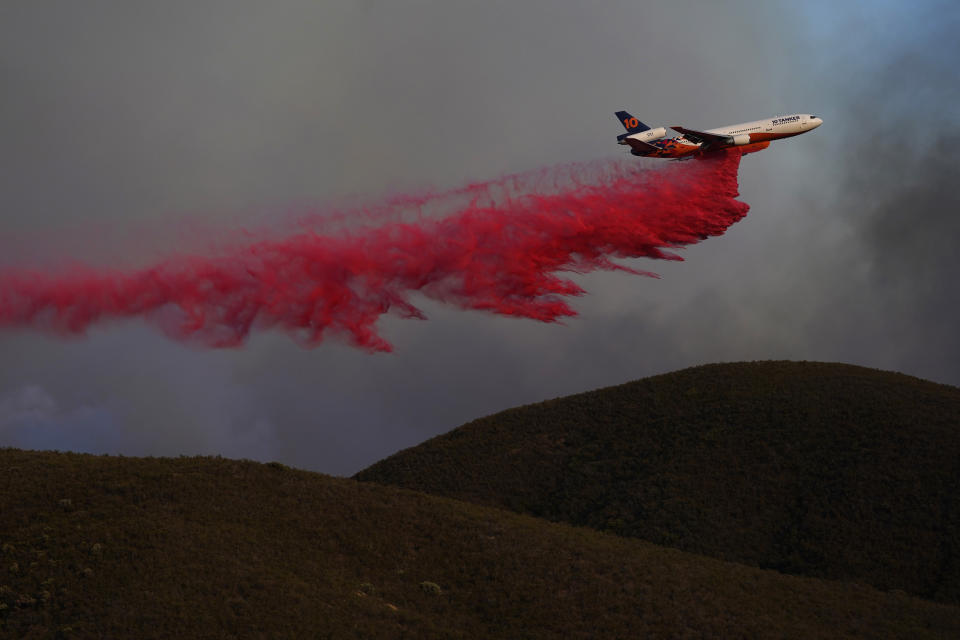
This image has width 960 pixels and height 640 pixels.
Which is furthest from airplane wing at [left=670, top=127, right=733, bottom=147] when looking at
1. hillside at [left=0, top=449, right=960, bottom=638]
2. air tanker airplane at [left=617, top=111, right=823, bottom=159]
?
hillside at [left=0, top=449, right=960, bottom=638]

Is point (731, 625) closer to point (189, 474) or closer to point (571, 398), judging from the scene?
point (189, 474)

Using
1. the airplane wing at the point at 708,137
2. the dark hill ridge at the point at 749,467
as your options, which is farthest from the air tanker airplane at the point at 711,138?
the dark hill ridge at the point at 749,467

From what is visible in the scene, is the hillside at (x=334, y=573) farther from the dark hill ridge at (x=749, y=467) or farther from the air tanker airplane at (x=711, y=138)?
the air tanker airplane at (x=711, y=138)

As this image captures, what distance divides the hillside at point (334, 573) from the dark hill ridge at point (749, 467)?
8.84 meters

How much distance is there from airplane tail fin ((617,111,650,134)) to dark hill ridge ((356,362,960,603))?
25.4 meters

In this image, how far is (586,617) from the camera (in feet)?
148

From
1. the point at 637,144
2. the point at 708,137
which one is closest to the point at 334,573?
the point at 637,144

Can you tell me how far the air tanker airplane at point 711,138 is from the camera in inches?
2783

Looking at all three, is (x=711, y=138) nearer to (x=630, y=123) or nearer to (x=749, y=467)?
(x=630, y=123)

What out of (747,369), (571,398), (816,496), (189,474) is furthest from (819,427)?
(189,474)

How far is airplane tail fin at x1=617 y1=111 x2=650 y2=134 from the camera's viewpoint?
243ft

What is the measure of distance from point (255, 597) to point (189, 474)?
16.7 m

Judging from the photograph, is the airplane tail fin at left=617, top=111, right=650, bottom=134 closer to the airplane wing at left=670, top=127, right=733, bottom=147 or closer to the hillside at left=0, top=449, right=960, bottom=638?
the airplane wing at left=670, top=127, right=733, bottom=147

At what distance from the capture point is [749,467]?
7375 centimetres
